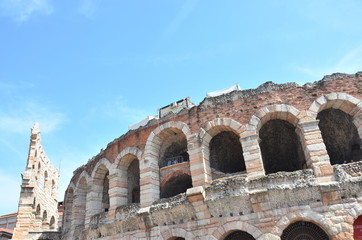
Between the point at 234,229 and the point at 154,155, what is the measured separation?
4314mm

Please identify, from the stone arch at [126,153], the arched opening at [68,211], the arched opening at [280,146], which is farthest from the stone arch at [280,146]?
the arched opening at [68,211]

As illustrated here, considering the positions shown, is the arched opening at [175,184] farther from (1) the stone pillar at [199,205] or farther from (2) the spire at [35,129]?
(2) the spire at [35,129]

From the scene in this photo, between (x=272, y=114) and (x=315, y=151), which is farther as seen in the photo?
(x=272, y=114)

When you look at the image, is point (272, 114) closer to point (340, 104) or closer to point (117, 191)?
point (340, 104)

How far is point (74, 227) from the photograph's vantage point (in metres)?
13.9

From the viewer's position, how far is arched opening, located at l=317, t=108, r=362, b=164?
1134cm

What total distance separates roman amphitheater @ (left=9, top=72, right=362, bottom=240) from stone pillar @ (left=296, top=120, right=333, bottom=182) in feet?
0.09

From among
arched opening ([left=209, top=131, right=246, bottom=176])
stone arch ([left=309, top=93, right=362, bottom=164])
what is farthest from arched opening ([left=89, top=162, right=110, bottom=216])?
stone arch ([left=309, top=93, right=362, bottom=164])

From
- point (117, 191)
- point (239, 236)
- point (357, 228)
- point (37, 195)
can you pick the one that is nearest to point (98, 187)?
point (117, 191)

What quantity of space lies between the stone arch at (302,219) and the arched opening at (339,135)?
401 centimetres

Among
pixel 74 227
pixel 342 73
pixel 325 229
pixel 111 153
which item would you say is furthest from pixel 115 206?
pixel 342 73

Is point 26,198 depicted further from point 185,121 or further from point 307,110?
point 307,110

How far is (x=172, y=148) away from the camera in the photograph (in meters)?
13.2

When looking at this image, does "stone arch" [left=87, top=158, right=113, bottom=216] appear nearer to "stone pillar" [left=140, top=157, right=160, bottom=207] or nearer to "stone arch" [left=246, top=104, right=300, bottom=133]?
"stone pillar" [left=140, top=157, right=160, bottom=207]
